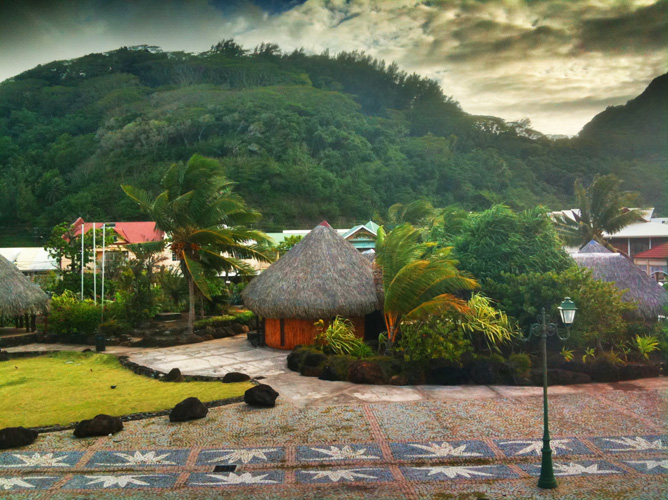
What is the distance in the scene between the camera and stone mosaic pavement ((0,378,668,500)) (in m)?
4.73


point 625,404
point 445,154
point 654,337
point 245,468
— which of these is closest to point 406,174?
point 445,154

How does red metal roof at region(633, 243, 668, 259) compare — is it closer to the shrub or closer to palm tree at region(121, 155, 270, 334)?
palm tree at region(121, 155, 270, 334)

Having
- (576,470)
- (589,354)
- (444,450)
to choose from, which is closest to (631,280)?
(589,354)

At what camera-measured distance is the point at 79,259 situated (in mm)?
15320

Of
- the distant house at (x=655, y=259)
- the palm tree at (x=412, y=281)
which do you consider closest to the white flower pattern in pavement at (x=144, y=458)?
the palm tree at (x=412, y=281)

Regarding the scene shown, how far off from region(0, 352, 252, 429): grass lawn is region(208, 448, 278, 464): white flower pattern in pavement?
2066mm

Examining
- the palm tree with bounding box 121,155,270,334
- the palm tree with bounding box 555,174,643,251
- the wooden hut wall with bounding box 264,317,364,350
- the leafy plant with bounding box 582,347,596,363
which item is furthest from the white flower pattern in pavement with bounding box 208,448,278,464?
the palm tree with bounding box 555,174,643,251

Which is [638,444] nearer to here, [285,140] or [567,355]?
[567,355]

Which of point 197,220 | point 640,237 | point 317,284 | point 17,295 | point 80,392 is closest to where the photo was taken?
point 80,392

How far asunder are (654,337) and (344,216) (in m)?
27.4

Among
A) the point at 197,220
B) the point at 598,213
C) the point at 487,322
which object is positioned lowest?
the point at 487,322

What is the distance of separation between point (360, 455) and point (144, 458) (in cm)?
218

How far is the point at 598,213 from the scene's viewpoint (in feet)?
68.1

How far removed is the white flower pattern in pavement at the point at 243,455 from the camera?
17.6 ft
